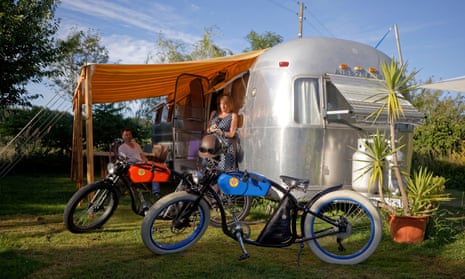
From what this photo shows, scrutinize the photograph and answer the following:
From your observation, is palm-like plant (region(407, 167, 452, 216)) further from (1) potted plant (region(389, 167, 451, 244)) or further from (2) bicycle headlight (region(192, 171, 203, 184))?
(2) bicycle headlight (region(192, 171, 203, 184))

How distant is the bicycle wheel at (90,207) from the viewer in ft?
15.2

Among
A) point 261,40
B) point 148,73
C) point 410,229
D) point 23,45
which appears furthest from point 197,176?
point 261,40

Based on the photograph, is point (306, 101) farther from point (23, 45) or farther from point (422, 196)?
point (23, 45)

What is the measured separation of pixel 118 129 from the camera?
1495 cm

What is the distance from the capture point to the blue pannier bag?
3928mm

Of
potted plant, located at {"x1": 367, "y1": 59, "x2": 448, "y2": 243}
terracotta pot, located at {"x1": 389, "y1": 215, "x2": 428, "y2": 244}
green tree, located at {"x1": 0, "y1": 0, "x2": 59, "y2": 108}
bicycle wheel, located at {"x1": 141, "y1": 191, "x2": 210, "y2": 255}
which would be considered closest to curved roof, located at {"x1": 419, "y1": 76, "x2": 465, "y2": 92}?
potted plant, located at {"x1": 367, "y1": 59, "x2": 448, "y2": 243}

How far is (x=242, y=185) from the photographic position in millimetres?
3934

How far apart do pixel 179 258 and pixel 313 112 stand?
114 inches

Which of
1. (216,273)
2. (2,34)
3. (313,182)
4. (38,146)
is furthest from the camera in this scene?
(38,146)

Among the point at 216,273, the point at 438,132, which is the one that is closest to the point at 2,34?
the point at 216,273

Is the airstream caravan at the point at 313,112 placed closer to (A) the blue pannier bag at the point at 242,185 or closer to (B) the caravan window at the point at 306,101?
(B) the caravan window at the point at 306,101

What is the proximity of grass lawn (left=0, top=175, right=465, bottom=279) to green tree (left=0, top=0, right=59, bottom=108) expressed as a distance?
16.9ft

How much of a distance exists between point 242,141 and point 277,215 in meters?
2.69

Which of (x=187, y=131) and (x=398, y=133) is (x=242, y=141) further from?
(x=398, y=133)
